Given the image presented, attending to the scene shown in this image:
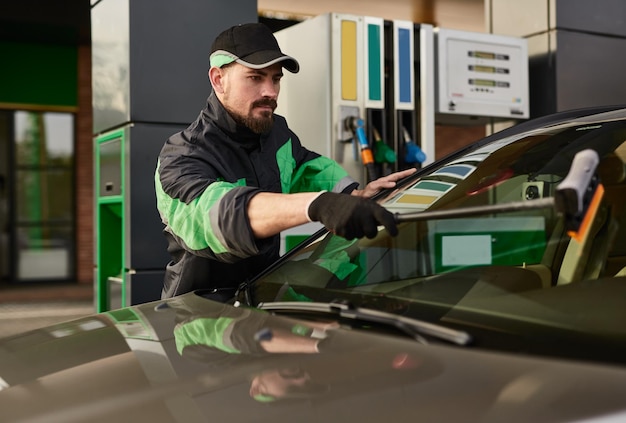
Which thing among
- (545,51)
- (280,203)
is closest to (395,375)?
(280,203)

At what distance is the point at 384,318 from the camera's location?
1406 mm

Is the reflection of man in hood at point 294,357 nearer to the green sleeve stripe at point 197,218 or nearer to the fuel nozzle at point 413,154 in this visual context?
the green sleeve stripe at point 197,218

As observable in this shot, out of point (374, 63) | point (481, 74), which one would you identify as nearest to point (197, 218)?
point (374, 63)

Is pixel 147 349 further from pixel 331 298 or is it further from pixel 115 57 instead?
pixel 115 57

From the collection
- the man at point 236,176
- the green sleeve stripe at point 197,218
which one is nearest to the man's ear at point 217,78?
the man at point 236,176

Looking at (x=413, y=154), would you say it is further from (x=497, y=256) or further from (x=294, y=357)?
(x=294, y=357)

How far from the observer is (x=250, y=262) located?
2.49 m

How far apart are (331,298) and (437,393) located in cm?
59

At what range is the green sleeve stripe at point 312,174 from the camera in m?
2.77

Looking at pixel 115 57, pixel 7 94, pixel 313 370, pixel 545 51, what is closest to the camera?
pixel 313 370

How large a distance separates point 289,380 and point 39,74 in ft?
38.4

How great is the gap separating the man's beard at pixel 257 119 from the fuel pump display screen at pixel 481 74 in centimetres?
282

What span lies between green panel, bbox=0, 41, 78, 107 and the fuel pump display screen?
827 cm

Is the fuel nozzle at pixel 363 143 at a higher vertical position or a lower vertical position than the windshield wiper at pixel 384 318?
higher
